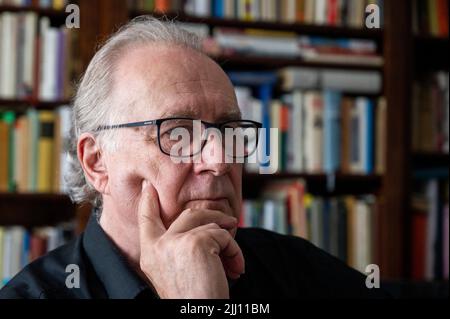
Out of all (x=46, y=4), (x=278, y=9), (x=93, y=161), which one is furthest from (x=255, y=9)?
(x=93, y=161)

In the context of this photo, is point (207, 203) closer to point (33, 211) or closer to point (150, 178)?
point (150, 178)

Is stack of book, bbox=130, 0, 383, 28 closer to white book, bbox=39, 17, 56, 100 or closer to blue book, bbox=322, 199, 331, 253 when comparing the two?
white book, bbox=39, 17, 56, 100

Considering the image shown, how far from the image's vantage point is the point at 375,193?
2.48 metres

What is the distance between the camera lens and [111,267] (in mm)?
1019

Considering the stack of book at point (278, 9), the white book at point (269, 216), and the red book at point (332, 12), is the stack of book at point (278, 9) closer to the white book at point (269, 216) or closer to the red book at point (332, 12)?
the red book at point (332, 12)

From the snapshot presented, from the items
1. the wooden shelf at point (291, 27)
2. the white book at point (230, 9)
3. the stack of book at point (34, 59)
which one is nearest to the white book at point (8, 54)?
the stack of book at point (34, 59)

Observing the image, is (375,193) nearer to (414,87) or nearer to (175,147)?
(414,87)

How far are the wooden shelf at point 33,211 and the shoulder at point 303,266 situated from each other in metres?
1.24

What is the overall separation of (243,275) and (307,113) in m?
1.26

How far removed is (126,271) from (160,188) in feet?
0.47

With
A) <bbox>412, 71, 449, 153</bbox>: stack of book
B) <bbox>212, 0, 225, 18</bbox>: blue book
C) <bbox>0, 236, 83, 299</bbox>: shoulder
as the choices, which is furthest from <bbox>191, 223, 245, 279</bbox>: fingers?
<bbox>412, 71, 449, 153</bbox>: stack of book

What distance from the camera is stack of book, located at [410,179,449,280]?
2.39 meters

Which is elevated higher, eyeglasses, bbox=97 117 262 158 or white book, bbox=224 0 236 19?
white book, bbox=224 0 236 19
